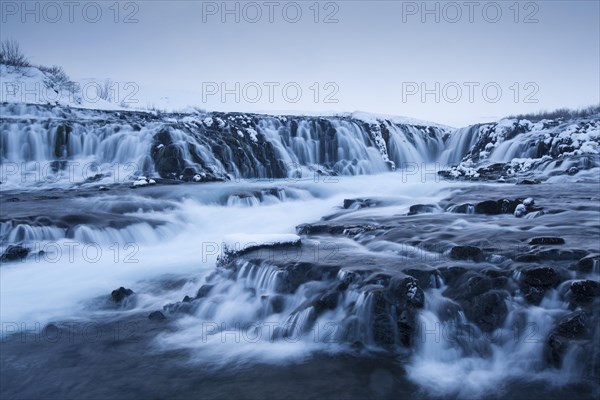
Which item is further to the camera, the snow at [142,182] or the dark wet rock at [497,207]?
the snow at [142,182]

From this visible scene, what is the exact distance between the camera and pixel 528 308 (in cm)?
468

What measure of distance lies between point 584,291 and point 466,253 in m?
1.60

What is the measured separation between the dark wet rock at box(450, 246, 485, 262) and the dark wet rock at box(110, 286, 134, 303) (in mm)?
4586

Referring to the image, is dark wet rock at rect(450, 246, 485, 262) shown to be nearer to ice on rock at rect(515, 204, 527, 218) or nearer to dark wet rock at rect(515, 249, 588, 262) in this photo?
dark wet rock at rect(515, 249, 588, 262)

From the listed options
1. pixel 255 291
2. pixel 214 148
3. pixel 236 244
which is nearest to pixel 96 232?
pixel 236 244

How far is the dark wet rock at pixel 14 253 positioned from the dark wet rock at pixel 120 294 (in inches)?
108

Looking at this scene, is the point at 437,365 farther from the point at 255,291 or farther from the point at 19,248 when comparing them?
the point at 19,248

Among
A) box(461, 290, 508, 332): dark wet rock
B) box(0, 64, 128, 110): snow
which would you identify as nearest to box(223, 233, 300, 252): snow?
box(461, 290, 508, 332): dark wet rock

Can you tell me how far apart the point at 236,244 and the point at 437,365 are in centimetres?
371

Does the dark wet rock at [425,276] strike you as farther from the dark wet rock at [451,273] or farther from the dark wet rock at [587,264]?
the dark wet rock at [587,264]

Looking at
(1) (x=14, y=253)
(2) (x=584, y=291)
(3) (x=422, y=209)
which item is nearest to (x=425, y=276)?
(2) (x=584, y=291)

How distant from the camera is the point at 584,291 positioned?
15.4ft

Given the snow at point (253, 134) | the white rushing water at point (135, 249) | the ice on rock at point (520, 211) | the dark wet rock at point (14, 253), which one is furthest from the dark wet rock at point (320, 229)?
the snow at point (253, 134)

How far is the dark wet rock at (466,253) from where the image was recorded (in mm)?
6016
